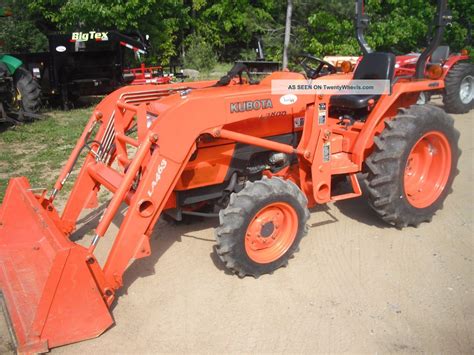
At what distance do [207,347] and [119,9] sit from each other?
46.4 feet

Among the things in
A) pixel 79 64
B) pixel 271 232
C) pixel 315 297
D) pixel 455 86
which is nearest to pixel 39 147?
pixel 79 64

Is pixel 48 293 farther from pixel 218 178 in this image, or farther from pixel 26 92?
pixel 26 92

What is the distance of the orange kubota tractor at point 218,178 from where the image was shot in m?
2.84

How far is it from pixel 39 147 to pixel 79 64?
3817mm

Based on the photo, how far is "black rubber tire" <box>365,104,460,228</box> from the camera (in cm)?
386

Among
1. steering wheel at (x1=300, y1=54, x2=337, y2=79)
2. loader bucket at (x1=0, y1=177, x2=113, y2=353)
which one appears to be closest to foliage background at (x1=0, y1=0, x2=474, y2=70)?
steering wheel at (x1=300, y1=54, x2=337, y2=79)

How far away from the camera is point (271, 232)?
3.55 meters

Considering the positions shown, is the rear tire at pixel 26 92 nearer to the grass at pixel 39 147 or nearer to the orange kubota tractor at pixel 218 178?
the grass at pixel 39 147

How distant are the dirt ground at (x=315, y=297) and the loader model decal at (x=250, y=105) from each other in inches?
51.1

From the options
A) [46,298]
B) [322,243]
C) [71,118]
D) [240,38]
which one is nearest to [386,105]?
[322,243]

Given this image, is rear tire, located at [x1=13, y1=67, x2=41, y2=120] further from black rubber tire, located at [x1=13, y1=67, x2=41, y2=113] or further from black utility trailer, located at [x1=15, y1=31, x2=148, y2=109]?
black utility trailer, located at [x1=15, y1=31, x2=148, y2=109]

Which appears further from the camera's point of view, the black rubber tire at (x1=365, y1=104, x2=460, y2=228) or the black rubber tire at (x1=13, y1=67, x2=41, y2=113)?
the black rubber tire at (x1=13, y1=67, x2=41, y2=113)

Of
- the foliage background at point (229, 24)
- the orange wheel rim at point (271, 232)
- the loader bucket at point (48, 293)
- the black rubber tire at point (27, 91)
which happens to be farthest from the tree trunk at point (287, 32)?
the loader bucket at point (48, 293)

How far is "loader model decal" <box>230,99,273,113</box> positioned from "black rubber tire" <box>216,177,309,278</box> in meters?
0.55
